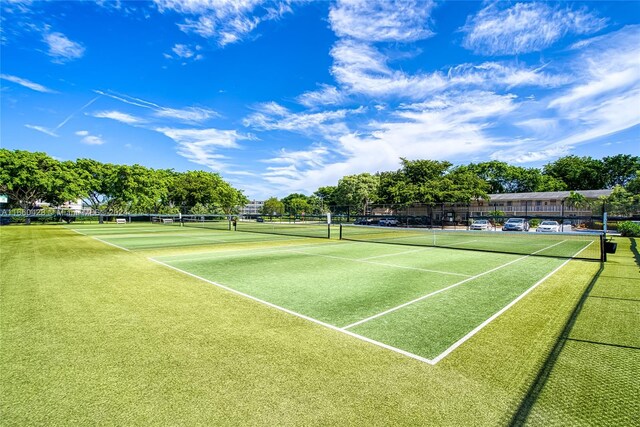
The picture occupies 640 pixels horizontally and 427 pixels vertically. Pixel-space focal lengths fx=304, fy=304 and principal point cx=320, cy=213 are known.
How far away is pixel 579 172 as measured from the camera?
71.9 m

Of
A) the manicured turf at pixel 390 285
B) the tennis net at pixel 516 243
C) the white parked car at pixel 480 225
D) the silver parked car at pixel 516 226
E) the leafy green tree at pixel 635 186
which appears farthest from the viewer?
the leafy green tree at pixel 635 186

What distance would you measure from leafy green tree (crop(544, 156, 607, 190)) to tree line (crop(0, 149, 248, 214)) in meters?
82.9

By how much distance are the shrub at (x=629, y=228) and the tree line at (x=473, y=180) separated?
20353 millimetres

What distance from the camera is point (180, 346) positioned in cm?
491

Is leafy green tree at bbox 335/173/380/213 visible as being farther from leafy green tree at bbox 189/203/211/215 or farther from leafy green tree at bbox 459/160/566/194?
leafy green tree at bbox 189/203/211/215

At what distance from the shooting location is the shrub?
81.8 ft

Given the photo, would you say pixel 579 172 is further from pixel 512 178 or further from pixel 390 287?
pixel 390 287

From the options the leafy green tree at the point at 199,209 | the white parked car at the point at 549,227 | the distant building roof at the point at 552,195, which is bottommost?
the white parked car at the point at 549,227

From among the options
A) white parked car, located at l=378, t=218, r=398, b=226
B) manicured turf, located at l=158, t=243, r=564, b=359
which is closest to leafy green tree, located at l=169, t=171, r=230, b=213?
white parked car, located at l=378, t=218, r=398, b=226

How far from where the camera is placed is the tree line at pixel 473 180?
155 ft

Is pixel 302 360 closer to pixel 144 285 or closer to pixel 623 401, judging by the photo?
pixel 623 401

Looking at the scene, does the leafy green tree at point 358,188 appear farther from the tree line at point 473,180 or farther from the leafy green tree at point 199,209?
the leafy green tree at point 199,209

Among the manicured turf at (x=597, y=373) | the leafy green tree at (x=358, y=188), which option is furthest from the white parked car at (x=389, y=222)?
the manicured turf at (x=597, y=373)

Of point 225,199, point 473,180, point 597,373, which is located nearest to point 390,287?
point 597,373
